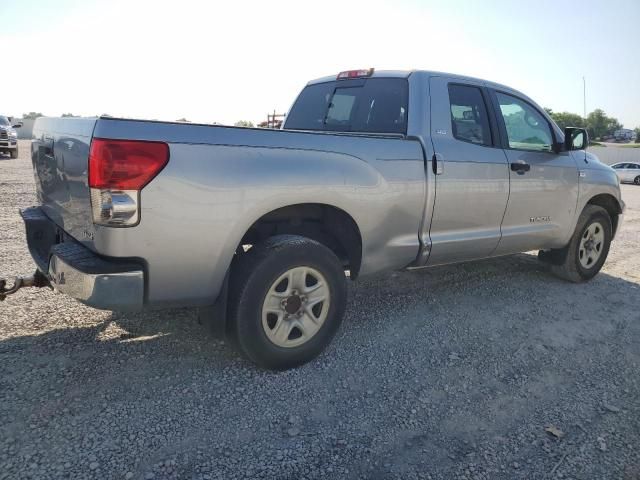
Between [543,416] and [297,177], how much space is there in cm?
197

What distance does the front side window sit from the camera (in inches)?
177

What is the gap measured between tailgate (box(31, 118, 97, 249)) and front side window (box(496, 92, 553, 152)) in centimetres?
345

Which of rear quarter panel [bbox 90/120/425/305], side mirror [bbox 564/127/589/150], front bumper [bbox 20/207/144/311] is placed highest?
side mirror [bbox 564/127/589/150]

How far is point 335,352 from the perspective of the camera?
3.49m

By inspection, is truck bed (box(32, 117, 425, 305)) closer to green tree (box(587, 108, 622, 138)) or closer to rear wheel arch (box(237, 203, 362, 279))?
rear wheel arch (box(237, 203, 362, 279))

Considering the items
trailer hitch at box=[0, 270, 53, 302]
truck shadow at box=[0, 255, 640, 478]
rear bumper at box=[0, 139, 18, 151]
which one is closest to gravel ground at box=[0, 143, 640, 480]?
truck shadow at box=[0, 255, 640, 478]

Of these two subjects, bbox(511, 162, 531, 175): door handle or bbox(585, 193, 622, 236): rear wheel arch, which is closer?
bbox(511, 162, 531, 175): door handle

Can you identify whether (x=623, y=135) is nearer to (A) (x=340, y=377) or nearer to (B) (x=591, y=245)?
(B) (x=591, y=245)

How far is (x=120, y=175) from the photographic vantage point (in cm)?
243

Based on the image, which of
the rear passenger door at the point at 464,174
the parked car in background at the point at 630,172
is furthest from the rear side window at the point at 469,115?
the parked car in background at the point at 630,172

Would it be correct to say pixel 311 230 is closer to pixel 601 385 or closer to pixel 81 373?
pixel 81 373

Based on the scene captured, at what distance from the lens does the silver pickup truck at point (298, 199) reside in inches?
98.8

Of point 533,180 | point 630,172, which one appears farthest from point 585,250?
point 630,172

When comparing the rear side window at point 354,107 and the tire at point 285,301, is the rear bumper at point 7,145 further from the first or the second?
the tire at point 285,301
